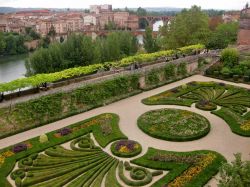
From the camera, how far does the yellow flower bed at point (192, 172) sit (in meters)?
15.2

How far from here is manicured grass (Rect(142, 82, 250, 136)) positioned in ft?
73.6

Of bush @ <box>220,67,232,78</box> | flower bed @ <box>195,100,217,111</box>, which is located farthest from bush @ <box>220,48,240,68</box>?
flower bed @ <box>195,100,217,111</box>

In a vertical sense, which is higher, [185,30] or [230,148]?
[185,30]

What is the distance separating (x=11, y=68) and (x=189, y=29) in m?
32.1

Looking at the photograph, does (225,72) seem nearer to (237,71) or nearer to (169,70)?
(237,71)

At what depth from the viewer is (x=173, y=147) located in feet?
62.7

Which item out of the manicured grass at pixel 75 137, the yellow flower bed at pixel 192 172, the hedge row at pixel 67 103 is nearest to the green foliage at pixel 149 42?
the hedge row at pixel 67 103

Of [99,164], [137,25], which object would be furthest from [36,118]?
[137,25]

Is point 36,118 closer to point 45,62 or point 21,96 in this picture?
point 21,96

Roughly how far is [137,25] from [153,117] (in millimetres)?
99658

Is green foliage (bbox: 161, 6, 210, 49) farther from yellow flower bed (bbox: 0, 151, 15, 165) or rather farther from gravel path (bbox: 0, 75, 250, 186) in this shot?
yellow flower bed (bbox: 0, 151, 15, 165)

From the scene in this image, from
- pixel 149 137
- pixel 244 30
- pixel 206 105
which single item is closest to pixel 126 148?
pixel 149 137

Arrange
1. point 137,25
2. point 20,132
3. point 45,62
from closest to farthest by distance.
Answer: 1. point 20,132
2. point 45,62
3. point 137,25

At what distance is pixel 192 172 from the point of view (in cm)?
1605
